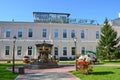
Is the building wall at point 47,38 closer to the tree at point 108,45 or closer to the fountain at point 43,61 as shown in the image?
the tree at point 108,45

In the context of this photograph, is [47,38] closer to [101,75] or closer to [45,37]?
[45,37]

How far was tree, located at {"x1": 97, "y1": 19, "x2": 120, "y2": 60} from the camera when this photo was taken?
132 feet

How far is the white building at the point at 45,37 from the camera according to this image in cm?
4609

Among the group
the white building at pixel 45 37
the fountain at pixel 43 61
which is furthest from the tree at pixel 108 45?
the fountain at pixel 43 61

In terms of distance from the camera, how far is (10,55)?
151 ft

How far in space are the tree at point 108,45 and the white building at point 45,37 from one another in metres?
8.57

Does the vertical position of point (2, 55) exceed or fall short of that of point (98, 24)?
it falls short

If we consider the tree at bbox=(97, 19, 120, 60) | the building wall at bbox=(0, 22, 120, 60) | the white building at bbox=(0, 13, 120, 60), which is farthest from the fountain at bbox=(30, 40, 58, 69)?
the building wall at bbox=(0, 22, 120, 60)

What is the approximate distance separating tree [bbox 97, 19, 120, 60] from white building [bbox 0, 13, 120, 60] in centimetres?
857

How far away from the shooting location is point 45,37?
157 ft

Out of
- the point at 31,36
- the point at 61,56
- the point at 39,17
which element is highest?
the point at 39,17

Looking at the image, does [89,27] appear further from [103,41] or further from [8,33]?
[8,33]

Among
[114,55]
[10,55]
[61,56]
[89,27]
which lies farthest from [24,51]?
[114,55]

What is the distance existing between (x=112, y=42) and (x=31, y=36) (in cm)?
1569
